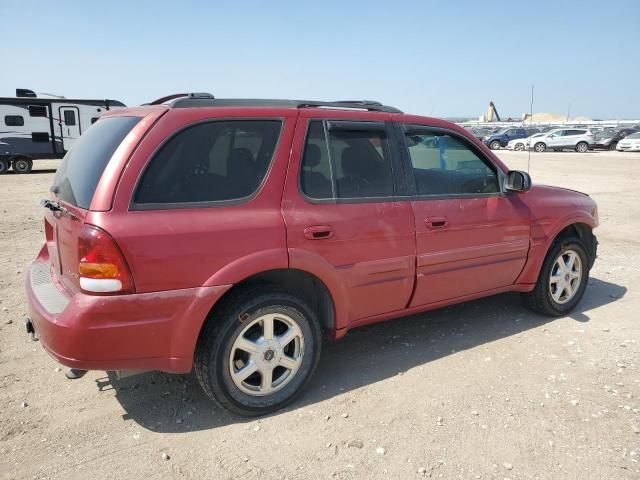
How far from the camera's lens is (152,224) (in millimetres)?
2617

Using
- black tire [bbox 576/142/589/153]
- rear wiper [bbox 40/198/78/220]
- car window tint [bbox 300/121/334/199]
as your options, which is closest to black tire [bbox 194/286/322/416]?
car window tint [bbox 300/121/334/199]

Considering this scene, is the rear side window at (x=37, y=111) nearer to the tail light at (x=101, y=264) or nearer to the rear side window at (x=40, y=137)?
the rear side window at (x=40, y=137)

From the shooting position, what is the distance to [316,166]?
3201 millimetres

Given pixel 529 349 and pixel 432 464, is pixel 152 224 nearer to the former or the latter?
pixel 432 464

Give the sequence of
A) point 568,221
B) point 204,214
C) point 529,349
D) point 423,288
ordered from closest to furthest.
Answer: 1. point 204,214
2. point 423,288
3. point 529,349
4. point 568,221

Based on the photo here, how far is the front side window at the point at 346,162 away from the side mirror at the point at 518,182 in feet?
3.70

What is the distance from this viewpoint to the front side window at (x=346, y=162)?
3.19 metres

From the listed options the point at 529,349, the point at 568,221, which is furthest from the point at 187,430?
the point at 568,221

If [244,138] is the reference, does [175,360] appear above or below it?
below

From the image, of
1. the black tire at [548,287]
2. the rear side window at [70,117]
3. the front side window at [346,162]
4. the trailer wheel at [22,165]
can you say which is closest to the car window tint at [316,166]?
the front side window at [346,162]

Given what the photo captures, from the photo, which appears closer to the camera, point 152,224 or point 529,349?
point 152,224

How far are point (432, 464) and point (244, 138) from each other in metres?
2.06

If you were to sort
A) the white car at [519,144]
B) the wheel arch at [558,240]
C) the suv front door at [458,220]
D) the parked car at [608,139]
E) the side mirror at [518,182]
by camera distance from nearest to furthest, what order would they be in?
1. the suv front door at [458,220]
2. the side mirror at [518,182]
3. the wheel arch at [558,240]
4. the parked car at [608,139]
5. the white car at [519,144]

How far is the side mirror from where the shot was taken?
3988mm
